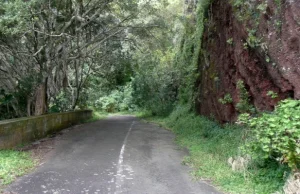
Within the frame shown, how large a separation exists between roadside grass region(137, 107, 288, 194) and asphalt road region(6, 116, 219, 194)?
0.48 m

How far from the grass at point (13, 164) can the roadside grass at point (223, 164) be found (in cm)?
449

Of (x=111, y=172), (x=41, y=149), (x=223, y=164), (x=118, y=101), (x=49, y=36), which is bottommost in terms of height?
(x=223, y=164)

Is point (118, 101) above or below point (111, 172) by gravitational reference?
above

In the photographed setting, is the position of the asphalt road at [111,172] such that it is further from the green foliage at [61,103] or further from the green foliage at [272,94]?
the green foliage at [61,103]

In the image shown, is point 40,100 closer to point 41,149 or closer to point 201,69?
point 41,149

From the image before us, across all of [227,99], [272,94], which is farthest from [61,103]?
[272,94]

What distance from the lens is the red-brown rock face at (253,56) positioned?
8219 millimetres

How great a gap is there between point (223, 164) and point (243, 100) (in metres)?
3.12

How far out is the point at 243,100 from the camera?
1105 centimetres

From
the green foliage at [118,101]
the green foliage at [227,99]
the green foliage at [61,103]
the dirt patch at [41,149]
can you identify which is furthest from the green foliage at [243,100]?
the green foliage at [118,101]

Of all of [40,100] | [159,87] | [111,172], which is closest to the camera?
[111,172]

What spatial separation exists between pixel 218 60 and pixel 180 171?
7592 mm

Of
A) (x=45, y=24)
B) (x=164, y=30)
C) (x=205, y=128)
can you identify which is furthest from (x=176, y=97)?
(x=45, y=24)

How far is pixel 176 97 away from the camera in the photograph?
27078mm
